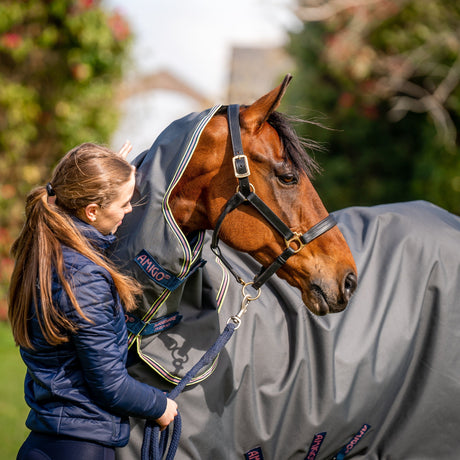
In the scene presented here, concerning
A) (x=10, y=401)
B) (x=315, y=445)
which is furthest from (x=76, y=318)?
(x=10, y=401)

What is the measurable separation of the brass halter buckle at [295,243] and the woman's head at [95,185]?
63cm

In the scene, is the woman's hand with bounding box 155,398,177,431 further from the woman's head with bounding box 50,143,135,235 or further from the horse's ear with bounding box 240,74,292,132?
the horse's ear with bounding box 240,74,292,132

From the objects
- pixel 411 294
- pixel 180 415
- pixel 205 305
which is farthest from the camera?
pixel 411 294

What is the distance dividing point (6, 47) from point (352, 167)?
733cm

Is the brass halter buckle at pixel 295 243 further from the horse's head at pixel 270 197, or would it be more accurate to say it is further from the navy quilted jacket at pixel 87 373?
the navy quilted jacket at pixel 87 373

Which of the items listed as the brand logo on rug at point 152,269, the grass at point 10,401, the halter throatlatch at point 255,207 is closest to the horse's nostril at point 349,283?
the halter throatlatch at point 255,207

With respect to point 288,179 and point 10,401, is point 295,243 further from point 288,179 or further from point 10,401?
point 10,401

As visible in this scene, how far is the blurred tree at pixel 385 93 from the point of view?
22.4 feet

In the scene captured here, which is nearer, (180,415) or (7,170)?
(180,415)

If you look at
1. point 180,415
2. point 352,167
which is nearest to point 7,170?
point 180,415

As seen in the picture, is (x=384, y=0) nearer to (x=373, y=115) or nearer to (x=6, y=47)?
(x=373, y=115)

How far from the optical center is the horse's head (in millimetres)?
1943

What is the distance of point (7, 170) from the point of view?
605cm

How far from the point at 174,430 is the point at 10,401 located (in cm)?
308
